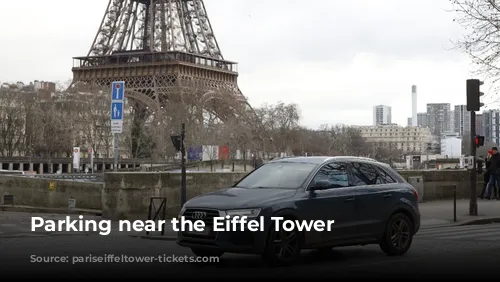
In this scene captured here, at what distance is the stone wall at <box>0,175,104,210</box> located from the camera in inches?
1064

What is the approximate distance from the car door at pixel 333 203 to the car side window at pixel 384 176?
39.4 inches

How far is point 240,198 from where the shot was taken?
37.6ft

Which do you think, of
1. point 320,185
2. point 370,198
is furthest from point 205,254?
point 370,198

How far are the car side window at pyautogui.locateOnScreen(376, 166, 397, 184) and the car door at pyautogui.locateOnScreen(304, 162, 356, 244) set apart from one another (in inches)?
39.4

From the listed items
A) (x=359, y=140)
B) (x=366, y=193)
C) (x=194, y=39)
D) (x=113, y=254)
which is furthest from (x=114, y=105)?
(x=359, y=140)

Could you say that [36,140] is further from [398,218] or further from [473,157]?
[398,218]

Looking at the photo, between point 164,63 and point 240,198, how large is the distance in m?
87.1

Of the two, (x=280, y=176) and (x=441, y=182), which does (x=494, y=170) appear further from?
(x=280, y=176)

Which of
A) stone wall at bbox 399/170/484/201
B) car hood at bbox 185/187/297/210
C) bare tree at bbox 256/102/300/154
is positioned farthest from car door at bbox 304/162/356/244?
bare tree at bbox 256/102/300/154

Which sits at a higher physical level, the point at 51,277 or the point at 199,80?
the point at 199,80

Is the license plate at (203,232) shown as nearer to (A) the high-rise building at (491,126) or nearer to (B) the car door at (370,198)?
(B) the car door at (370,198)

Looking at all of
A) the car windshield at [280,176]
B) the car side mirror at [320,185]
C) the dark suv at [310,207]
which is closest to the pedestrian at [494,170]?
the dark suv at [310,207]

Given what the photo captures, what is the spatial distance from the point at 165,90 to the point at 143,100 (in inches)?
194

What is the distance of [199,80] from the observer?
99.4 m
